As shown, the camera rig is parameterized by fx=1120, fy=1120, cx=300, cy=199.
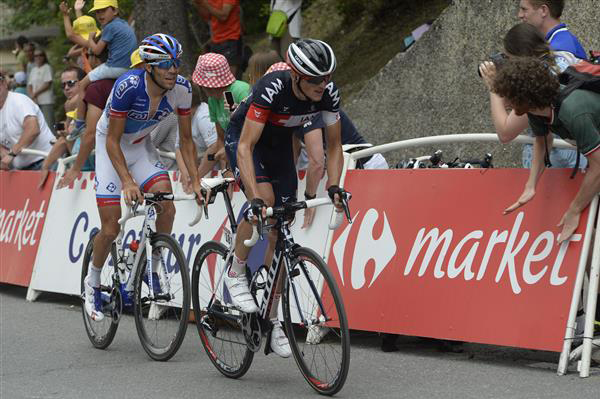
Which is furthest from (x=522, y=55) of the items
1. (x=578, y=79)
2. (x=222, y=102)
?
(x=222, y=102)

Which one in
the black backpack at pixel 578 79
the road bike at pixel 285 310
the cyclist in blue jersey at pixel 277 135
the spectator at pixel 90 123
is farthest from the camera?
the spectator at pixel 90 123

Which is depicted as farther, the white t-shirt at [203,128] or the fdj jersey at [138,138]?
the white t-shirt at [203,128]

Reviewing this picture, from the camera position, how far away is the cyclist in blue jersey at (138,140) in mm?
7895

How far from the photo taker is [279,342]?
273 inches

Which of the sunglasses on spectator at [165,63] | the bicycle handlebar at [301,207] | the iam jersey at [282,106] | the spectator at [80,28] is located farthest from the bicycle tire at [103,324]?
the spectator at [80,28]

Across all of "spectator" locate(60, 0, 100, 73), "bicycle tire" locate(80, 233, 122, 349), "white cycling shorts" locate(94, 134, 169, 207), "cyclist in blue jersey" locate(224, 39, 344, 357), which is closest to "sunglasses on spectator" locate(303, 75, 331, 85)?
"cyclist in blue jersey" locate(224, 39, 344, 357)

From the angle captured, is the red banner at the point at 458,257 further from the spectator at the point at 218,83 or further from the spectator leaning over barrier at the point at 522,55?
the spectator at the point at 218,83

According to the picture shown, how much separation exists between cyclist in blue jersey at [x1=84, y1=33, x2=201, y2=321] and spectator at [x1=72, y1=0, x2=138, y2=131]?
9.89ft

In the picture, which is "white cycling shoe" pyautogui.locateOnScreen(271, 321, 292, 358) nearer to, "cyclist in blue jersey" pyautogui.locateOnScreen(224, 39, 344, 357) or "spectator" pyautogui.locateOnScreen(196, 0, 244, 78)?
"cyclist in blue jersey" pyautogui.locateOnScreen(224, 39, 344, 357)

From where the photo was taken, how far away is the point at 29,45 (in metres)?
20.5

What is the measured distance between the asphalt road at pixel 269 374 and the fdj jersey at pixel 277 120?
128 cm

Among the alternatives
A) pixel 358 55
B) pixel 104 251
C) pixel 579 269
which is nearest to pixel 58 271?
pixel 104 251

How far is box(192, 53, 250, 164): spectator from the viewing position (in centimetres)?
900

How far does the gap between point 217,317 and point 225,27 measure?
6.82m
